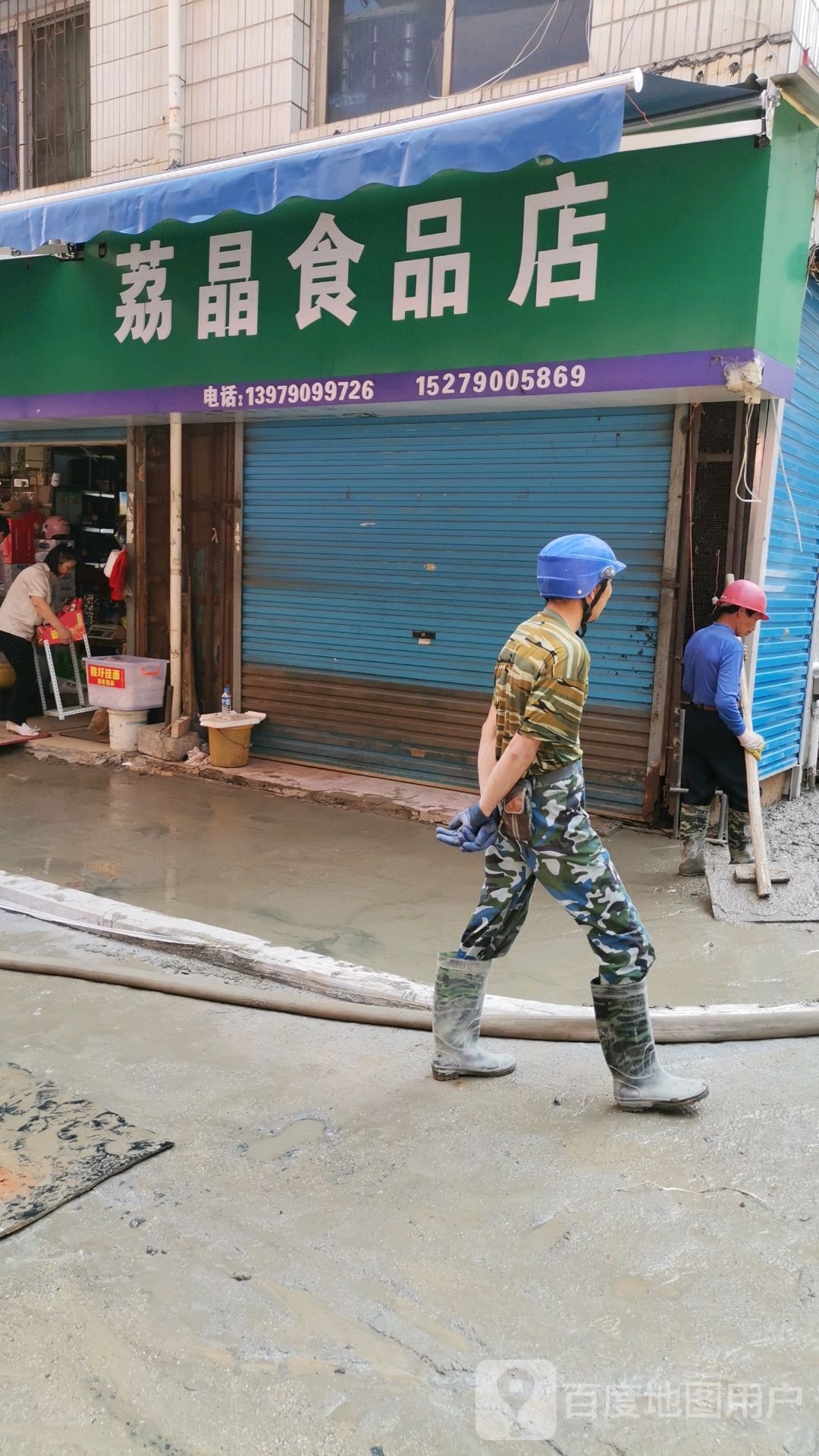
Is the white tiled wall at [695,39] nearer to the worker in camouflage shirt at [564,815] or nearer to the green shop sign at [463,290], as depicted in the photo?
the green shop sign at [463,290]

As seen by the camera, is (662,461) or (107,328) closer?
(662,461)

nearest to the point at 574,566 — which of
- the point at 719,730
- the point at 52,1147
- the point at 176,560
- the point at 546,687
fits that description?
the point at 546,687

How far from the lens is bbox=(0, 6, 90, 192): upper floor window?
1038 cm

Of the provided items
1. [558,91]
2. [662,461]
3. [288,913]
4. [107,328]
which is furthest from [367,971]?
[107,328]

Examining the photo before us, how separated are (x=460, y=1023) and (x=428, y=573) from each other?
511 cm

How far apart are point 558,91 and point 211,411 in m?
3.90

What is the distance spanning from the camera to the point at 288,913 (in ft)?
19.2

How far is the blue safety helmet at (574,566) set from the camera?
337 cm

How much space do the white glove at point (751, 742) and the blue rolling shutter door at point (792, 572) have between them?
124cm

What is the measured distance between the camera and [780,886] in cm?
584

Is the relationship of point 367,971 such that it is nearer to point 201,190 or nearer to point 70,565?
point 201,190

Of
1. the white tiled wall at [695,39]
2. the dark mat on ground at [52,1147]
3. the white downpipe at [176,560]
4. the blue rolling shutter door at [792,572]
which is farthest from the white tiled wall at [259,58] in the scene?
the dark mat on ground at [52,1147]

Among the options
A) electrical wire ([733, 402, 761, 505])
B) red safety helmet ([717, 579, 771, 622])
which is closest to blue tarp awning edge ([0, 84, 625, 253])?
electrical wire ([733, 402, 761, 505])

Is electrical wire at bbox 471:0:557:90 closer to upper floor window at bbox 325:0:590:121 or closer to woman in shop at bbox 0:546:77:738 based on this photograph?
upper floor window at bbox 325:0:590:121
